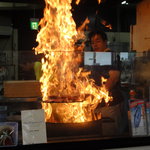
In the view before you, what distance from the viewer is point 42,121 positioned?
2.42m

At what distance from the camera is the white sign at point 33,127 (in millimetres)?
2371

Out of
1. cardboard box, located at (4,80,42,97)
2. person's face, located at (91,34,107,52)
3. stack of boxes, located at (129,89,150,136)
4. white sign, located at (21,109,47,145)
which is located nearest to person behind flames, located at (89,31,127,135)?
person's face, located at (91,34,107,52)

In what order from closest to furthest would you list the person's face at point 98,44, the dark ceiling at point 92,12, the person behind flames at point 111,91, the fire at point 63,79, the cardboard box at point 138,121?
1. the cardboard box at point 138,121
2. the fire at point 63,79
3. the person behind flames at point 111,91
4. the person's face at point 98,44
5. the dark ceiling at point 92,12

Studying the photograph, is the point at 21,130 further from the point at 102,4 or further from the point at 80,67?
the point at 102,4

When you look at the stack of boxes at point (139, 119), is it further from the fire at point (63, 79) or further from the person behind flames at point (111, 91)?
the fire at point (63, 79)

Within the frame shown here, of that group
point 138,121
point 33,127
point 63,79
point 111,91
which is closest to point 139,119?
point 138,121

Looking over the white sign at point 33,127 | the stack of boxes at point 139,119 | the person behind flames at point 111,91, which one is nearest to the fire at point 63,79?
the person behind flames at point 111,91

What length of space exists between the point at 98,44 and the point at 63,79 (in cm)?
70

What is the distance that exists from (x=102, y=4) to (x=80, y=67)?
1.61 m

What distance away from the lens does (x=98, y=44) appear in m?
3.33

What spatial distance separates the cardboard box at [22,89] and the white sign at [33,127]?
34 centimetres

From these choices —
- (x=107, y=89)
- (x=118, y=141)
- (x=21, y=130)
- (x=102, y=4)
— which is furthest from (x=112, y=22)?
(x=21, y=130)

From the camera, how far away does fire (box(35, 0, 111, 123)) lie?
2852 millimetres

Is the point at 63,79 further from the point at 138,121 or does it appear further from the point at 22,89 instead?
the point at 138,121
